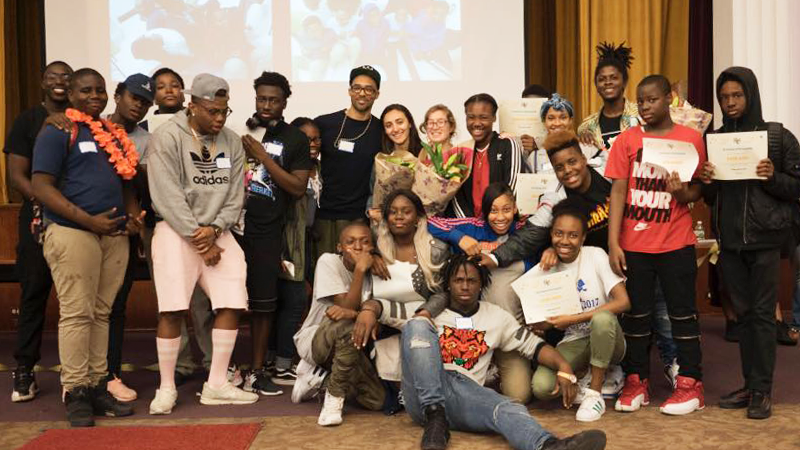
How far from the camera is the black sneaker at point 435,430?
11.1ft

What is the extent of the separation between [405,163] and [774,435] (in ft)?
7.07

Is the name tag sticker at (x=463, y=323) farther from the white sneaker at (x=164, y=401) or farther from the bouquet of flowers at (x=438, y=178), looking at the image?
the white sneaker at (x=164, y=401)

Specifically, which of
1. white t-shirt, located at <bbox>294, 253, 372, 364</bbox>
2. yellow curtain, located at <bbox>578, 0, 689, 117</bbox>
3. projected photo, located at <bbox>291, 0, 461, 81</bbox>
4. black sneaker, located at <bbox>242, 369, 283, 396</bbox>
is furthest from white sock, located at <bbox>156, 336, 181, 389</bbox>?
yellow curtain, located at <bbox>578, 0, 689, 117</bbox>

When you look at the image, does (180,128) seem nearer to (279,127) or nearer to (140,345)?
(279,127)

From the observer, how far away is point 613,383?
4129 mm

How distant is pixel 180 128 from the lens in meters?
4.07

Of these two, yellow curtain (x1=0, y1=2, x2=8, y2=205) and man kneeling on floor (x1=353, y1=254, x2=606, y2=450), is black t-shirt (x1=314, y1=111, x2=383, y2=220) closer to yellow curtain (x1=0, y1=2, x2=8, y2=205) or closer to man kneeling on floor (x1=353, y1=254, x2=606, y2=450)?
man kneeling on floor (x1=353, y1=254, x2=606, y2=450)

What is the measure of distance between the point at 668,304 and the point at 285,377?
2081 millimetres

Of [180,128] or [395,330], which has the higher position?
[180,128]

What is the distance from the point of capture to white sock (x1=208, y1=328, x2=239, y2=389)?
4148 mm

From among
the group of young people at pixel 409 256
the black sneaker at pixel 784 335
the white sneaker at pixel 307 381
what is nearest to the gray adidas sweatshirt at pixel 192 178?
the group of young people at pixel 409 256

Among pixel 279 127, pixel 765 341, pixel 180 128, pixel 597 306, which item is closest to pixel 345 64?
pixel 279 127

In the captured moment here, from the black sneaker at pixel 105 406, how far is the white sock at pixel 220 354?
0.43 metres

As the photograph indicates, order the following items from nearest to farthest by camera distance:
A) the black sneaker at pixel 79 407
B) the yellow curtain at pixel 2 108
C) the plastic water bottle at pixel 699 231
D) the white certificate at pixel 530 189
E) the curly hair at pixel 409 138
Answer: the black sneaker at pixel 79 407
the white certificate at pixel 530 189
the curly hair at pixel 409 138
the plastic water bottle at pixel 699 231
the yellow curtain at pixel 2 108
